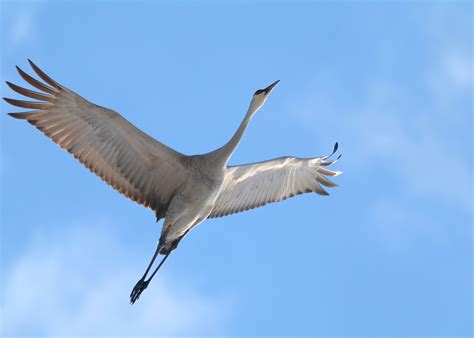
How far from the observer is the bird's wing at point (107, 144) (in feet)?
61.2

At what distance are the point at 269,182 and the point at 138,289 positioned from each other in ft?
10.3

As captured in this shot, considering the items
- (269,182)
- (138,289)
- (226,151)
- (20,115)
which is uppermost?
(269,182)

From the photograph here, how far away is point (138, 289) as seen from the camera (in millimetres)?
19750

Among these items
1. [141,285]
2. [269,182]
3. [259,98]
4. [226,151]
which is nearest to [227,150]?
[226,151]

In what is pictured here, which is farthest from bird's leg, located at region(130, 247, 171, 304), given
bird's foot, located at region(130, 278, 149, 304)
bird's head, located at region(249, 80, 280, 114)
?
bird's head, located at region(249, 80, 280, 114)

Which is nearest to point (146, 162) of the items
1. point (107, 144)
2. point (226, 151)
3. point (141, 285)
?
point (107, 144)

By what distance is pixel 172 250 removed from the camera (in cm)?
1975

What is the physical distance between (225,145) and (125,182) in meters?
1.95

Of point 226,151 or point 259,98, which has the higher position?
point 259,98

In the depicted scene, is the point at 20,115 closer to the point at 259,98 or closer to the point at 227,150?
the point at 227,150

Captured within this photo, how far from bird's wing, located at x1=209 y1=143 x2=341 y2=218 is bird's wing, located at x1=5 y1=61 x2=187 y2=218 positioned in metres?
1.13

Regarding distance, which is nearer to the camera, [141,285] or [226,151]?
[226,151]

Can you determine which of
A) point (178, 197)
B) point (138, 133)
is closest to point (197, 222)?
point (178, 197)

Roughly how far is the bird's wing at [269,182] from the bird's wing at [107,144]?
3.71 ft
